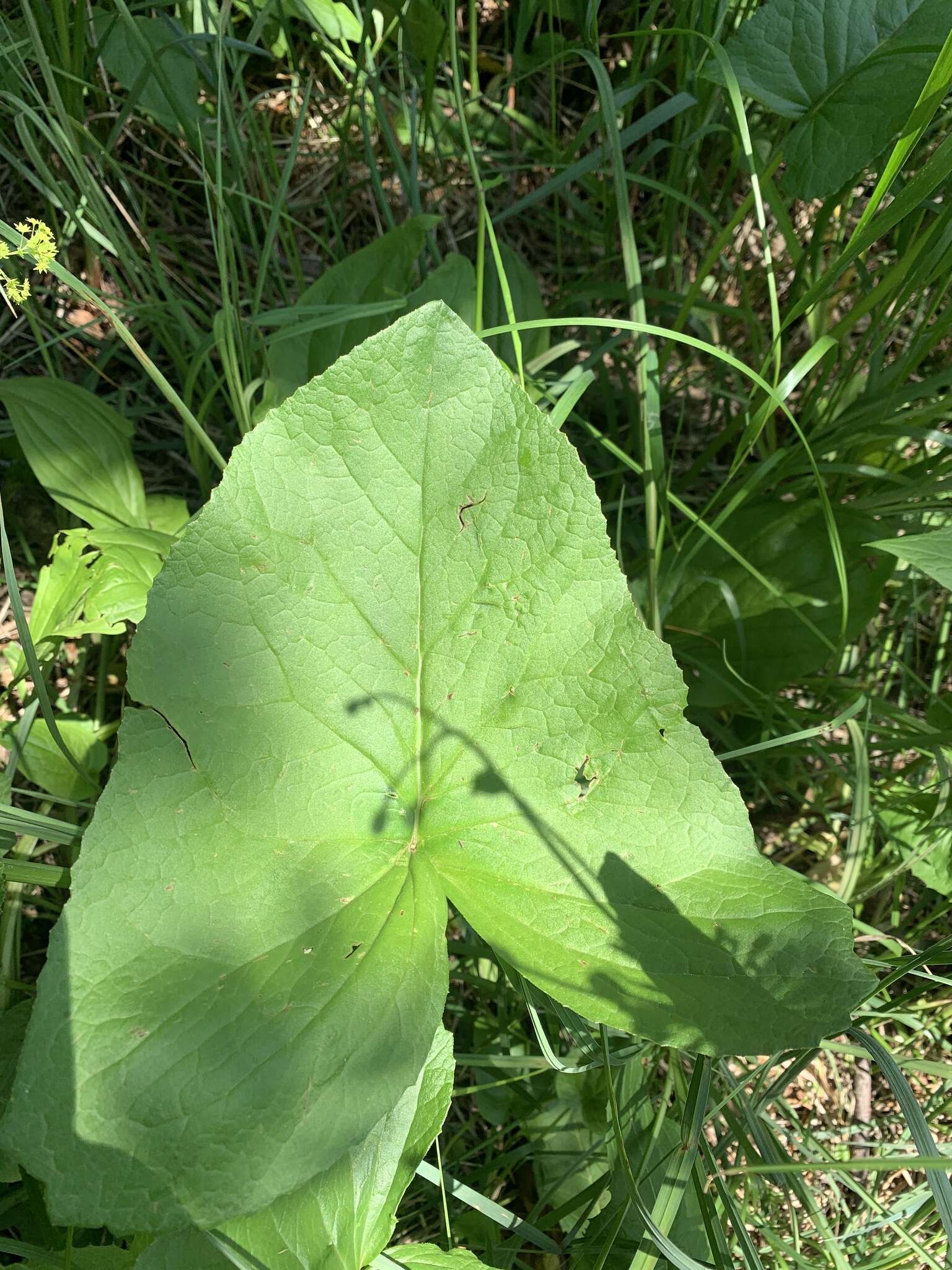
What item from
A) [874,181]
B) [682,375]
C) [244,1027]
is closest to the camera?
[244,1027]

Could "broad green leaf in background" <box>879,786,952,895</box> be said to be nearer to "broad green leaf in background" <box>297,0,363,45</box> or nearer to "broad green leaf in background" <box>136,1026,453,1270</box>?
"broad green leaf in background" <box>136,1026,453,1270</box>

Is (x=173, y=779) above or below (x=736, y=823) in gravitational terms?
above

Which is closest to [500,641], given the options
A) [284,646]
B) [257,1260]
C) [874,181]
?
[284,646]

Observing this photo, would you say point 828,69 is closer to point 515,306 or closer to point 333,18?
point 515,306

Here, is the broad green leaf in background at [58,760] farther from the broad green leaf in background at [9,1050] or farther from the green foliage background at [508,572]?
the broad green leaf in background at [9,1050]

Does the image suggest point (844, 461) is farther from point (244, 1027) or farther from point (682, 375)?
point (244, 1027)

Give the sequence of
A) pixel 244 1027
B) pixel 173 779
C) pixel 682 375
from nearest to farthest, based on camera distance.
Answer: pixel 244 1027
pixel 173 779
pixel 682 375

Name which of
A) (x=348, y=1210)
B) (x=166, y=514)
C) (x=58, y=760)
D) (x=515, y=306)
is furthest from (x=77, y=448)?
(x=348, y=1210)
